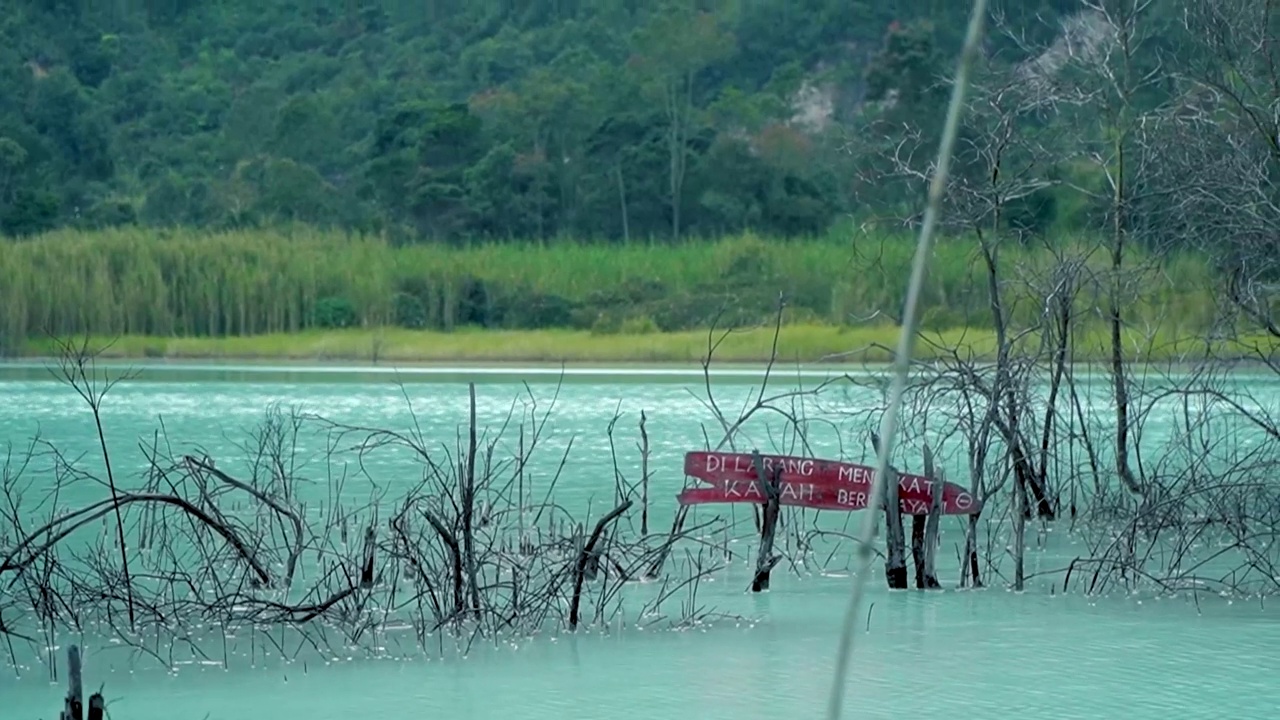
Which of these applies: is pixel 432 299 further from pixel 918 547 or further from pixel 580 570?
pixel 580 570

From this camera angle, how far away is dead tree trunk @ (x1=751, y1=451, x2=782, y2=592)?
29.3ft

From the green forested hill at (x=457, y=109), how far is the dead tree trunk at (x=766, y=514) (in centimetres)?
2996

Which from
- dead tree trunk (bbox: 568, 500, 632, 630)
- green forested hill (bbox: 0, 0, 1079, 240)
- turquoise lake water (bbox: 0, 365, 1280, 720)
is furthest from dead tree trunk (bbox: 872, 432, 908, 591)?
green forested hill (bbox: 0, 0, 1079, 240)

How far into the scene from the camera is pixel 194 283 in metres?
37.7

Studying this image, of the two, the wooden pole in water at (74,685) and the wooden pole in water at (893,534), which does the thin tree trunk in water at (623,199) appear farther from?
the wooden pole in water at (74,685)

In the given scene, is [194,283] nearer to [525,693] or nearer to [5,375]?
[5,375]

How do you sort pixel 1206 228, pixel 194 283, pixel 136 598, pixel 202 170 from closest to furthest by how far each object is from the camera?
pixel 136 598, pixel 1206 228, pixel 194 283, pixel 202 170

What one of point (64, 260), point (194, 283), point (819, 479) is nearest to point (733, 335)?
point (194, 283)

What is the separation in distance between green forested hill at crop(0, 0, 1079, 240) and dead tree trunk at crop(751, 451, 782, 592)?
30.0 metres

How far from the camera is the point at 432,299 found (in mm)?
38500

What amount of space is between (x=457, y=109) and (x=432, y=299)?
9.14m

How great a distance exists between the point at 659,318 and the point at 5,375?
12830 mm

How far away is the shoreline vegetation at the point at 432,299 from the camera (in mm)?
35406

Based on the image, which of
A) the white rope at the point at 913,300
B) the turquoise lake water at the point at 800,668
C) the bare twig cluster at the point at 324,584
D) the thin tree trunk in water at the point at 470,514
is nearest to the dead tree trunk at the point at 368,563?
the bare twig cluster at the point at 324,584
